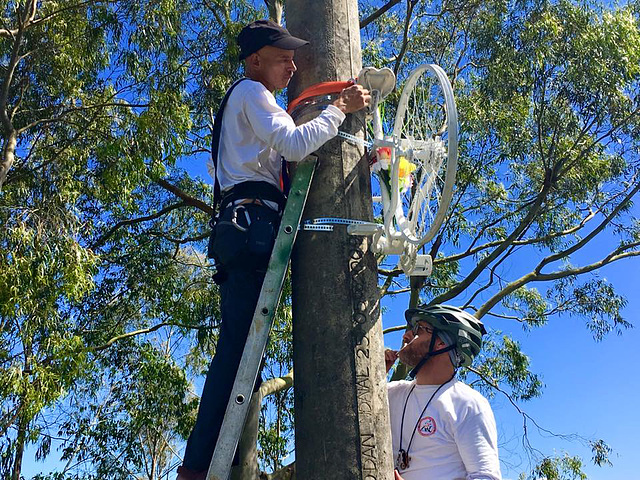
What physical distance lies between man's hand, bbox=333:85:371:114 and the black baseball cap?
10.6 inches

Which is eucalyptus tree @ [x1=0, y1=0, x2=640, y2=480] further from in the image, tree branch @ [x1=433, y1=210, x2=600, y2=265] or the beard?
the beard

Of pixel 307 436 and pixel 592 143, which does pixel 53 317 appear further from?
pixel 592 143

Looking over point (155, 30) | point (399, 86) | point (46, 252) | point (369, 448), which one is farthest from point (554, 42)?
point (369, 448)

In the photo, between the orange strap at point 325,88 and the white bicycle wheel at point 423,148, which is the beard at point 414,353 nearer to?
the white bicycle wheel at point 423,148

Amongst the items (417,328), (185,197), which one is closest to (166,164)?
(185,197)

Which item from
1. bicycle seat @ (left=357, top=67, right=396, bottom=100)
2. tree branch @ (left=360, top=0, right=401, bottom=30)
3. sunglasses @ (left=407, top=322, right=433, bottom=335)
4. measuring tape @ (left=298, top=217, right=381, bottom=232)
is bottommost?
sunglasses @ (left=407, top=322, right=433, bottom=335)

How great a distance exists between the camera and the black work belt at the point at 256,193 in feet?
8.42

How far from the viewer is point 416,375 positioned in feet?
9.93

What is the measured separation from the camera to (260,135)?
8.23 ft

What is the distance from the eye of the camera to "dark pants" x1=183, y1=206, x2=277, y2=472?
2266mm

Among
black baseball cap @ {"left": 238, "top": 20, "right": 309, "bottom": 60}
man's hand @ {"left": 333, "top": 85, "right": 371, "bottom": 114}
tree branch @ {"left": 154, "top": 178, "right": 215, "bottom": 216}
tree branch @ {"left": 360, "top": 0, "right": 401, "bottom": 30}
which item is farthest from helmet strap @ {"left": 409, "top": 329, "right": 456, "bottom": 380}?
tree branch @ {"left": 360, "top": 0, "right": 401, "bottom": 30}

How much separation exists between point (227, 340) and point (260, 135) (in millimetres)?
707

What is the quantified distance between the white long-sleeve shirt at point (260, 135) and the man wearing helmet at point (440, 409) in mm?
971

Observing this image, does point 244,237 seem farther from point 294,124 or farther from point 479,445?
point 479,445
